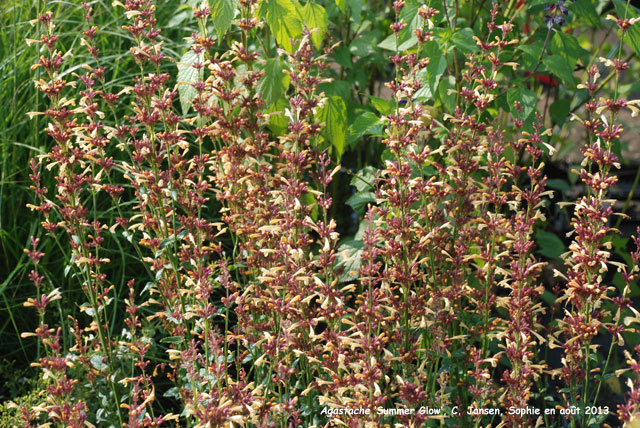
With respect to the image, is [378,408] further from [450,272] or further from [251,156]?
[251,156]

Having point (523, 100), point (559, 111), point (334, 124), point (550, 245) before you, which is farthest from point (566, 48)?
point (550, 245)

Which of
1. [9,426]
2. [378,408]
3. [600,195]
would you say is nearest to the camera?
[378,408]

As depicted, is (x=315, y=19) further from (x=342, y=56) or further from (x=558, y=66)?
(x=558, y=66)

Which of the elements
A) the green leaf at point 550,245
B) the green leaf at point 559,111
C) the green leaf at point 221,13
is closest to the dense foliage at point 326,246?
the green leaf at point 221,13

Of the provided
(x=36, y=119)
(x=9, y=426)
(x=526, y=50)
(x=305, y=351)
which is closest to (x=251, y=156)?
(x=305, y=351)

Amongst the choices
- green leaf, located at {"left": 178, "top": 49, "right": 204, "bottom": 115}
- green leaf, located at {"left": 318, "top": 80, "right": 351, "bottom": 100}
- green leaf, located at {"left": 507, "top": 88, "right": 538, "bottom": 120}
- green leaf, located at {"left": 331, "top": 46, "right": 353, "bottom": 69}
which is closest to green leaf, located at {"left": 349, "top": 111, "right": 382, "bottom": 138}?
green leaf, located at {"left": 318, "top": 80, "right": 351, "bottom": 100}

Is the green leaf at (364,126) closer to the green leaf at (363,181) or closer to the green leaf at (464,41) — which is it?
the green leaf at (363,181)

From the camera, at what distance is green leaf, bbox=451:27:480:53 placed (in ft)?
8.36

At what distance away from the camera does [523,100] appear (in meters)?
2.61

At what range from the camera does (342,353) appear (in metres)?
1.89

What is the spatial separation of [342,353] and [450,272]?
471 mm

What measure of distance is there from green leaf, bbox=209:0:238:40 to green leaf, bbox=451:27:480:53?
2.60 ft

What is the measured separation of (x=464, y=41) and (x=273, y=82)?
0.69 meters

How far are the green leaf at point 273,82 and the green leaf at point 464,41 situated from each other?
0.62 m
